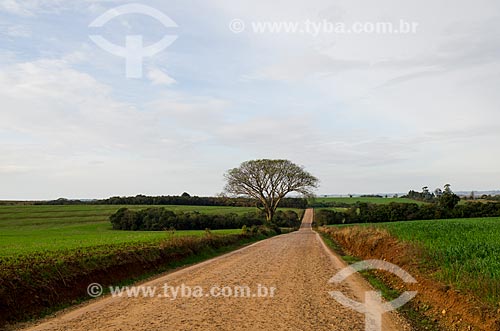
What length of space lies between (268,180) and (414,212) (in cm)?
2325

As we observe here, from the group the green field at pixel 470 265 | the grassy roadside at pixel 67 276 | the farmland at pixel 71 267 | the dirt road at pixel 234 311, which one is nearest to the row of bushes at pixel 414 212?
the farmland at pixel 71 267

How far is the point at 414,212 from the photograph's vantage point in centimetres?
6669

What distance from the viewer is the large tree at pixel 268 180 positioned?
64.2m

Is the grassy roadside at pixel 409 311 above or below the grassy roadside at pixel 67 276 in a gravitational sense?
below

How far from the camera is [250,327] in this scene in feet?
25.6

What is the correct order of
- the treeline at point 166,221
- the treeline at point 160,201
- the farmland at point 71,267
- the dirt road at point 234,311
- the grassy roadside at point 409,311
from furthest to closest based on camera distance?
the treeline at point 160,201
the treeline at point 166,221
the farmland at point 71,267
the grassy roadside at point 409,311
the dirt road at point 234,311

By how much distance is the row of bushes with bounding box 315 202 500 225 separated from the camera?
63.1 meters

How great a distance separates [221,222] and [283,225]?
1715 cm

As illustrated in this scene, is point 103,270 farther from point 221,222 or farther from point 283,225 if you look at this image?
point 283,225

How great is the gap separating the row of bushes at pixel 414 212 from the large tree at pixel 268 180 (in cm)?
1181

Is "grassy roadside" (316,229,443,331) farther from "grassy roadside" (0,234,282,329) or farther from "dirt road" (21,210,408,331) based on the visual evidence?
"grassy roadside" (0,234,282,329)

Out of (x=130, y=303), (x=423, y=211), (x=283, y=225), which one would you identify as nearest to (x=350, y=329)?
(x=130, y=303)

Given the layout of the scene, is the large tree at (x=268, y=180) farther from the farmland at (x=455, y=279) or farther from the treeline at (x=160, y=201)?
the farmland at (x=455, y=279)

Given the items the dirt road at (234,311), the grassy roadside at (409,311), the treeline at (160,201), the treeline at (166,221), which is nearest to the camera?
the dirt road at (234,311)
